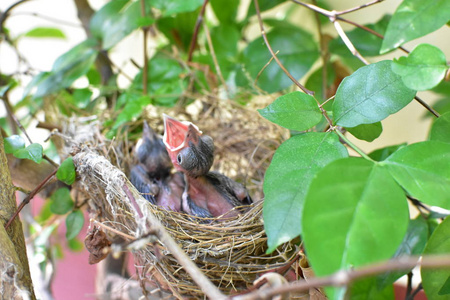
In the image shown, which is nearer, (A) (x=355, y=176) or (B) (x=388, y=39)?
(A) (x=355, y=176)

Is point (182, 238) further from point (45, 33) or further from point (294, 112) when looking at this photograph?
point (45, 33)

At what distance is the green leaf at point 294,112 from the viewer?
0.60m

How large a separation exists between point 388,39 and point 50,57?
188 centimetres

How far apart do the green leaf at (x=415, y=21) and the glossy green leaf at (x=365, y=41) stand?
1.37 ft

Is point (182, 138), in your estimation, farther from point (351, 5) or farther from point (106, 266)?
point (351, 5)

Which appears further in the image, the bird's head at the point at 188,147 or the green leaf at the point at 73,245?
the green leaf at the point at 73,245

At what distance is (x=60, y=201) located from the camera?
92 cm

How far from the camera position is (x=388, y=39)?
60cm

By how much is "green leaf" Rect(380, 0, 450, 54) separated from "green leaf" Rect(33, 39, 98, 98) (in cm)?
75

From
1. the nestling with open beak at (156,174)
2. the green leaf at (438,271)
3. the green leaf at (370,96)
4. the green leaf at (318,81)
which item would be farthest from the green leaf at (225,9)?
the green leaf at (438,271)

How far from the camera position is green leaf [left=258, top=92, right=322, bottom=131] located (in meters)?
0.60

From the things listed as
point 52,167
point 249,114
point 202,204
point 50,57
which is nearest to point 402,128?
point 249,114

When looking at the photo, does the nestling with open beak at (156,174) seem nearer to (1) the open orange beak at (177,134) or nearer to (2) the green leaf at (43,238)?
(1) the open orange beak at (177,134)

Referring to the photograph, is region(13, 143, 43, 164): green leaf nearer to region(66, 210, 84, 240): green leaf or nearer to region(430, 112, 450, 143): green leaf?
region(66, 210, 84, 240): green leaf
